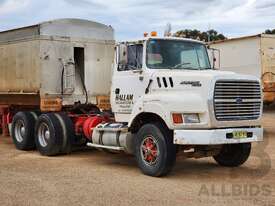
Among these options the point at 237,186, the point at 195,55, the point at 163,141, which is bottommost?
the point at 237,186

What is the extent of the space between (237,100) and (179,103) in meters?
1.07

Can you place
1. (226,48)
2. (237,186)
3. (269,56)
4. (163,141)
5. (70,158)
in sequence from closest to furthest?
(237,186), (163,141), (70,158), (269,56), (226,48)

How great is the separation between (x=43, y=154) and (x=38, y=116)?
3.97ft

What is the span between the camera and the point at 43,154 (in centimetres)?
1262

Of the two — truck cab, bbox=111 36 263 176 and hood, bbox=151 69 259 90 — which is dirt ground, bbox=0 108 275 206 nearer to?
truck cab, bbox=111 36 263 176

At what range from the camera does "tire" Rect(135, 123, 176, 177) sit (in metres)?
9.30

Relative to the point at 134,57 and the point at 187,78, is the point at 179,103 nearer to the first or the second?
the point at 187,78

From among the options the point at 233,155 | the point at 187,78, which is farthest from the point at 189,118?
the point at 233,155

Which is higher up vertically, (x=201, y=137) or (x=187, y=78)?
(x=187, y=78)

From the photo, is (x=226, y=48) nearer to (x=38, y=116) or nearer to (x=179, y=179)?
(x=38, y=116)

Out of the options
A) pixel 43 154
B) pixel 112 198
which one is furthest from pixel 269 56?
pixel 112 198

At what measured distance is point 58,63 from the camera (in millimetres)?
12977

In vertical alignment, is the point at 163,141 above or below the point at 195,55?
below

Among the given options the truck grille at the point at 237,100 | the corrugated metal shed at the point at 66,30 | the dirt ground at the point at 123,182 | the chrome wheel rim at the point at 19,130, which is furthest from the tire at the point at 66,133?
the truck grille at the point at 237,100
